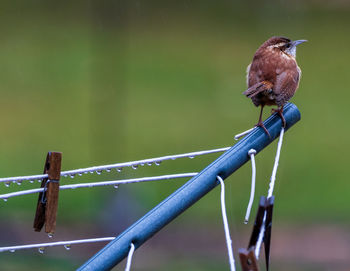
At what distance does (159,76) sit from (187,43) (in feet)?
4.92

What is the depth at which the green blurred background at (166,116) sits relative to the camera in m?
7.17

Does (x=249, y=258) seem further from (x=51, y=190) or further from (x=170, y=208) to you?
(x=51, y=190)

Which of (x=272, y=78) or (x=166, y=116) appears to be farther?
(x=166, y=116)

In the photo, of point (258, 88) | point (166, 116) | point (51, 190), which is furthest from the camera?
point (166, 116)

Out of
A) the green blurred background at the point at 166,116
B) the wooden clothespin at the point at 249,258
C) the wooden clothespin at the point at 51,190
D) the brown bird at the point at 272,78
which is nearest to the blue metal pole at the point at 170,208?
the wooden clothespin at the point at 51,190

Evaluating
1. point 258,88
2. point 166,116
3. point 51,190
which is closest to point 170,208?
point 51,190

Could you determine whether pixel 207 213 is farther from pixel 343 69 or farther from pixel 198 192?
pixel 343 69

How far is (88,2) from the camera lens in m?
17.4

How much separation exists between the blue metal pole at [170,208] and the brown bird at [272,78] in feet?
2.60

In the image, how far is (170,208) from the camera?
144 centimetres

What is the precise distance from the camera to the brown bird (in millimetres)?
2387

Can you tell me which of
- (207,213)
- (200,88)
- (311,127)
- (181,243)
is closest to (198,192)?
(181,243)

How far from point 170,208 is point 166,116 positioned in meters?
12.3

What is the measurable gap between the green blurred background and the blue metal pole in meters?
4.75
